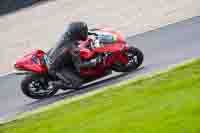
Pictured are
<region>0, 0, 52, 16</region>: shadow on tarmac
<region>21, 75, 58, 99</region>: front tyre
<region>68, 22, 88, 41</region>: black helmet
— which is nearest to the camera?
<region>21, 75, 58, 99</region>: front tyre

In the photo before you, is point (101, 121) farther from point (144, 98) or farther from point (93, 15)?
point (93, 15)

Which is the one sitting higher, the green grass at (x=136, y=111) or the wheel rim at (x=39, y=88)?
the green grass at (x=136, y=111)

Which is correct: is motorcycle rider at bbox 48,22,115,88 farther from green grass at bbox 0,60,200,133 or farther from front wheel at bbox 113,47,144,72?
green grass at bbox 0,60,200,133

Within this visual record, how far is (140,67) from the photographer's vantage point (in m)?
13.7

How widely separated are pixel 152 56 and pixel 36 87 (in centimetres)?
278

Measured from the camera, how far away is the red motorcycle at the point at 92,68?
13119 mm

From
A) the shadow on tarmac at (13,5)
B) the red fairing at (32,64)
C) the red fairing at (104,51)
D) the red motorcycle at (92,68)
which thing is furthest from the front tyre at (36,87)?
the shadow on tarmac at (13,5)

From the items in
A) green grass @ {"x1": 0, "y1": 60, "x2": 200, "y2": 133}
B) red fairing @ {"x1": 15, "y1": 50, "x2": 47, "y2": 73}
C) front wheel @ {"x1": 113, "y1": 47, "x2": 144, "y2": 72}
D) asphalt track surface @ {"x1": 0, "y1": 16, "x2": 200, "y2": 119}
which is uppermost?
green grass @ {"x1": 0, "y1": 60, "x2": 200, "y2": 133}

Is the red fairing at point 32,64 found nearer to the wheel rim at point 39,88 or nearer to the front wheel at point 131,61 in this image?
the wheel rim at point 39,88

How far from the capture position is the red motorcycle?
43.0 ft

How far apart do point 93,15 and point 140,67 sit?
6027mm

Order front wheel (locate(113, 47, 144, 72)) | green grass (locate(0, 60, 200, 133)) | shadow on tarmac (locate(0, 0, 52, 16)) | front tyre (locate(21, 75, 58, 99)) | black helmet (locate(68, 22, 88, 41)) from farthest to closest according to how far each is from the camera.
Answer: shadow on tarmac (locate(0, 0, 52, 16)), front wheel (locate(113, 47, 144, 72)), black helmet (locate(68, 22, 88, 41)), front tyre (locate(21, 75, 58, 99)), green grass (locate(0, 60, 200, 133))

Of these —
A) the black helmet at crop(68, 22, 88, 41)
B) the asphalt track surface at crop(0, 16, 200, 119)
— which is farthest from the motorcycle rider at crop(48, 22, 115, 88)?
the asphalt track surface at crop(0, 16, 200, 119)

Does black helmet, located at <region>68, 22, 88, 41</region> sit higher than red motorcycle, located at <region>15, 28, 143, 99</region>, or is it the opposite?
black helmet, located at <region>68, 22, 88, 41</region>
